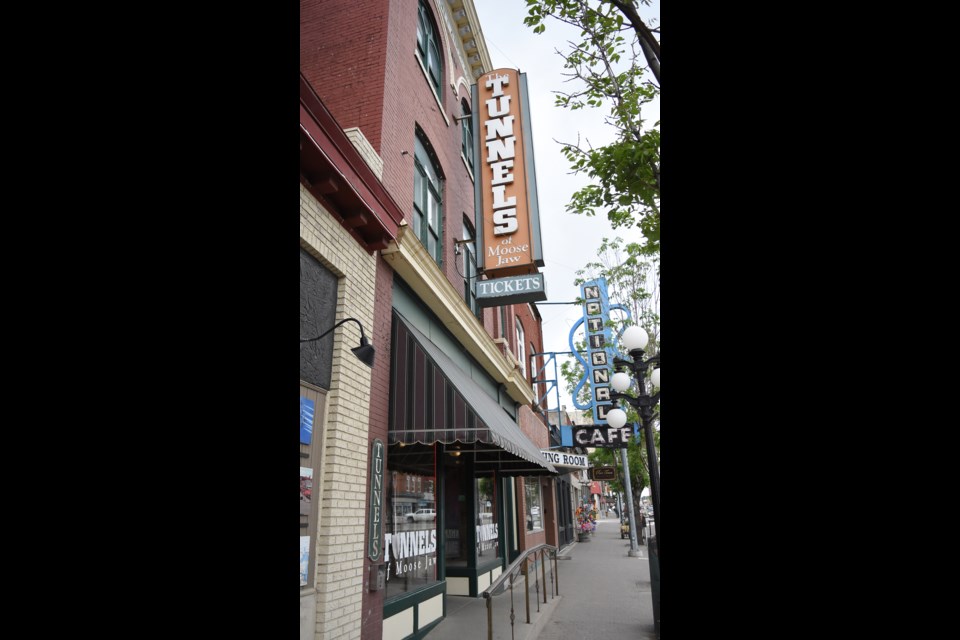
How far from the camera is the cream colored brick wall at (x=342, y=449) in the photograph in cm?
507

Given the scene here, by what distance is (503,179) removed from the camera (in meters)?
10.1

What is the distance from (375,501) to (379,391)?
125 centimetres

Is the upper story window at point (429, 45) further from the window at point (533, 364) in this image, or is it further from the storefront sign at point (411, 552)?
the window at point (533, 364)

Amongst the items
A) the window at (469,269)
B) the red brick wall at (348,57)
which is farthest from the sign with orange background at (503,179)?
the red brick wall at (348,57)

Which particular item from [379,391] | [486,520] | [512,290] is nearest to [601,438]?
[486,520]

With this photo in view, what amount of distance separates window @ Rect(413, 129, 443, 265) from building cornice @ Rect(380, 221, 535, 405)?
939mm

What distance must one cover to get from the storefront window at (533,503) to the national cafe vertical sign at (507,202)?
8326 millimetres

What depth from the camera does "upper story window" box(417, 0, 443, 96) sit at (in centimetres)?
1077

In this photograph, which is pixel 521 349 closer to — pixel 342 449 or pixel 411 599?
pixel 411 599
